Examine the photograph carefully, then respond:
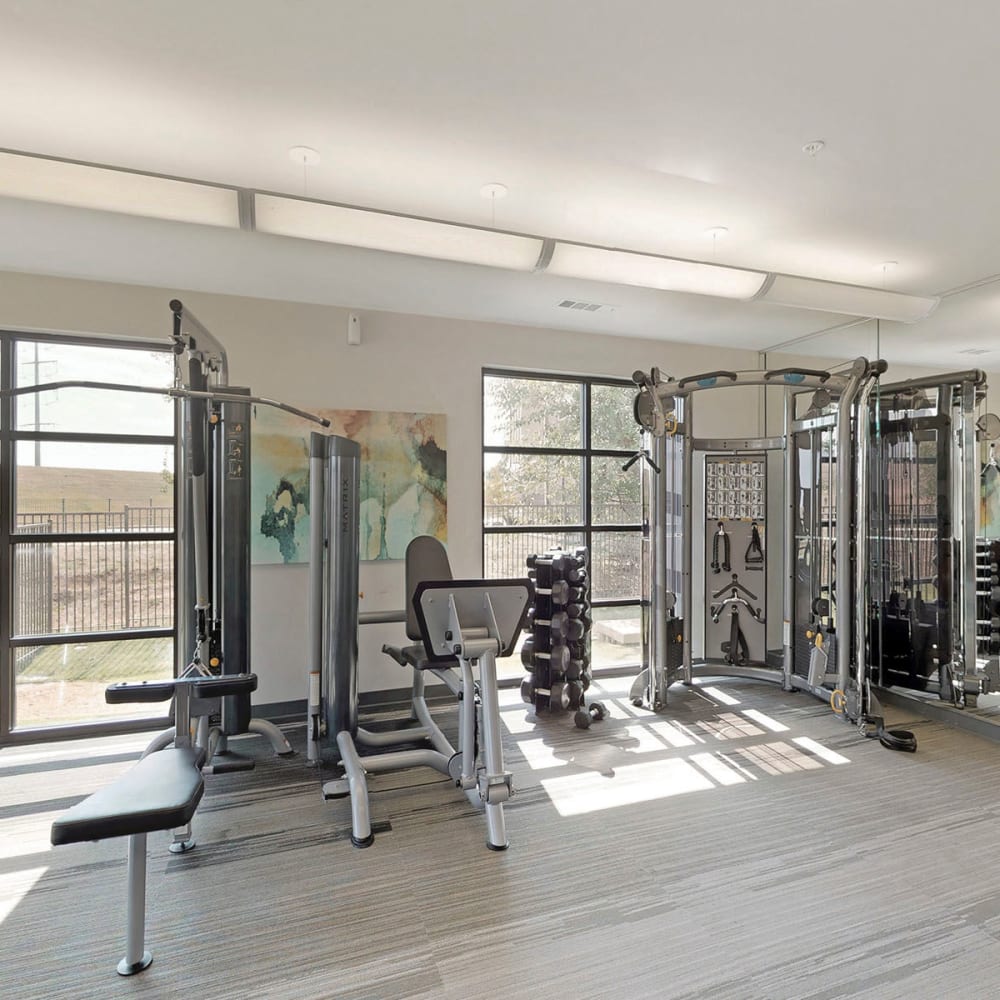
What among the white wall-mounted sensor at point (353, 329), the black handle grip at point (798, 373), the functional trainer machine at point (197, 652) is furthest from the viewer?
the white wall-mounted sensor at point (353, 329)

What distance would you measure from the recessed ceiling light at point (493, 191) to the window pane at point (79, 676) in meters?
3.35

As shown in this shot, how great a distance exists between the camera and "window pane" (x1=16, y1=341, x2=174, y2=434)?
3.75 metres

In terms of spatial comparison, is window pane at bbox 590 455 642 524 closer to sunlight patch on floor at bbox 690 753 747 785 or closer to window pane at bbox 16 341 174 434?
sunlight patch on floor at bbox 690 753 747 785

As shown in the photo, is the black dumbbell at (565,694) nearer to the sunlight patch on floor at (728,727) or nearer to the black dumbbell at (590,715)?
the black dumbbell at (590,715)

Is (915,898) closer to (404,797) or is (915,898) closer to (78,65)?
(404,797)

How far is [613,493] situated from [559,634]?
5.00 feet

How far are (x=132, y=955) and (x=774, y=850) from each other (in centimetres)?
230

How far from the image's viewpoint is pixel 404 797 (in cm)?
299

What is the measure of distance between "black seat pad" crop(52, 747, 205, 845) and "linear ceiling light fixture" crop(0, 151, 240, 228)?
2.09m

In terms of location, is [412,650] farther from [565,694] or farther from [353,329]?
[353,329]

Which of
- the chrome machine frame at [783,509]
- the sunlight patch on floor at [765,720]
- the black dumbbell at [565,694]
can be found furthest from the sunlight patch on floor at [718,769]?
the black dumbbell at [565,694]

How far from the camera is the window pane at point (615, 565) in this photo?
511 centimetres

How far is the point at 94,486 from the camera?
388 cm

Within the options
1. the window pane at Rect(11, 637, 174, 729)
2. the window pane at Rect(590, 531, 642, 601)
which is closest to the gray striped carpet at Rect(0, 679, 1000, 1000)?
the window pane at Rect(11, 637, 174, 729)
